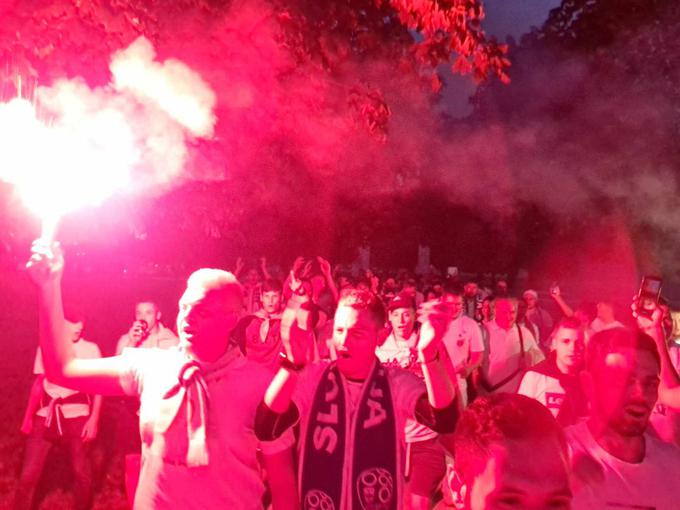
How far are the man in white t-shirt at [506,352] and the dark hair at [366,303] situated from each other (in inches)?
159

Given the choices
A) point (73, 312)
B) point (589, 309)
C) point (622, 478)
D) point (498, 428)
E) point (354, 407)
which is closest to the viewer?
point (498, 428)

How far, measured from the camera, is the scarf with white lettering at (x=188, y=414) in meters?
3.91

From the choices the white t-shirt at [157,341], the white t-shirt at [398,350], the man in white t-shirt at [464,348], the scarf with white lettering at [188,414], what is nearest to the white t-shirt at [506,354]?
the man in white t-shirt at [464,348]

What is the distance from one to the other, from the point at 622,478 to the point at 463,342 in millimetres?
5053

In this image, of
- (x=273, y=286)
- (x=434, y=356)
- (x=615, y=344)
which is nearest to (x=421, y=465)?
(x=434, y=356)

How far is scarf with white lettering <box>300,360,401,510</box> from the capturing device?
418 cm

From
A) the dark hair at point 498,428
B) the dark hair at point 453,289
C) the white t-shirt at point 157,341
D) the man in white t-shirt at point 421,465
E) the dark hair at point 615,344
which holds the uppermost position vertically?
the dark hair at point 453,289

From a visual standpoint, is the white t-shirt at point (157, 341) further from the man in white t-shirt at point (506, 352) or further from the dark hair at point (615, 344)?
the dark hair at point (615, 344)

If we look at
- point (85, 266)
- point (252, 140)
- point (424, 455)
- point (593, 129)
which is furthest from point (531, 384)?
point (85, 266)

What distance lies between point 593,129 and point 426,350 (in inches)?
1034

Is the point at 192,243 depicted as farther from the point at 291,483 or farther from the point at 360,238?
the point at 291,483

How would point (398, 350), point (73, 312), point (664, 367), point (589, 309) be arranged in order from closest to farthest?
point (664, 367) → point (73, 312) → point (398, 350) → point (589, 309)

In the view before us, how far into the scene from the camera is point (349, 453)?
423 cm

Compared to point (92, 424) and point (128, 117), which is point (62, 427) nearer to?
point (92, 424)
